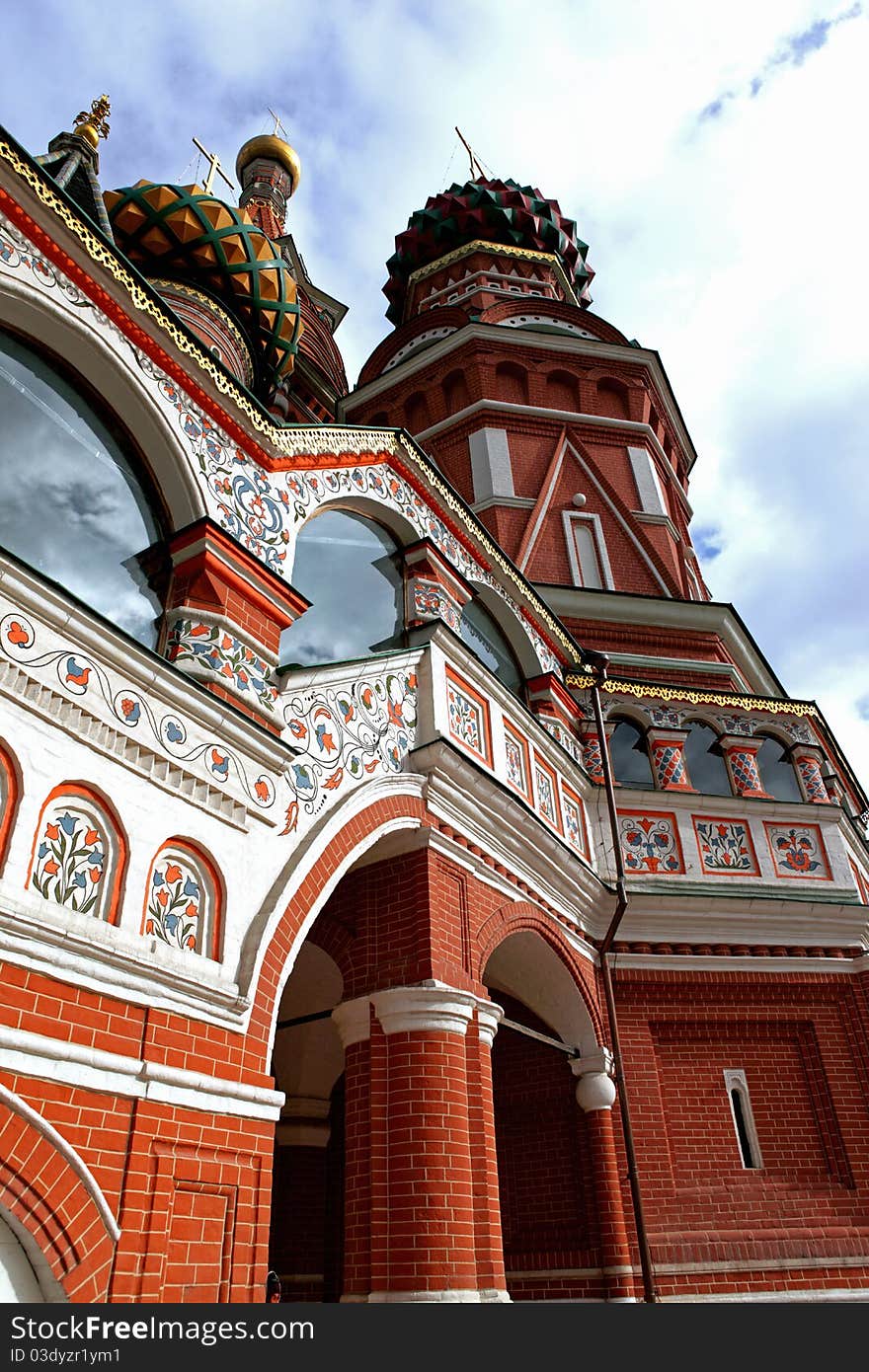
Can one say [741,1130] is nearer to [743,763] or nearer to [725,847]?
[725,847]

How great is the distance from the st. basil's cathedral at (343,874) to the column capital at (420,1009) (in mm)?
16

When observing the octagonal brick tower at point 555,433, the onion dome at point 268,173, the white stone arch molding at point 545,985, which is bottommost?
the white stone arch molding at point 545,985

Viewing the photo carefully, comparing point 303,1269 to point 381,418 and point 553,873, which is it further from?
point 381,418

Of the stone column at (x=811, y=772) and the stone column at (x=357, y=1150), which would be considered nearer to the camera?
the stone column at (x=357, y=1150)

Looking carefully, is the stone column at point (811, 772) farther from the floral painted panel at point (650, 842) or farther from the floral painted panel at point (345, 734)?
the floral painted panel at point (345, 734)

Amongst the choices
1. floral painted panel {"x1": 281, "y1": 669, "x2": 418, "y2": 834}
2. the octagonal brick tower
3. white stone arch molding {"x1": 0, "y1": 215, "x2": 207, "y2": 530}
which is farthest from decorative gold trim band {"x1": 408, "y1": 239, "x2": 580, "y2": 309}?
white stone arch molding {"x1": 0, "y1": 215, "x2": 207, "y2": 530}

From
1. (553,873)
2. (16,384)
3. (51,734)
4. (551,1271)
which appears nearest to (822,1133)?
(551,1271)

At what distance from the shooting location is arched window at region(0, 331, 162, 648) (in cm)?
474

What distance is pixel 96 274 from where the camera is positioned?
203 inches

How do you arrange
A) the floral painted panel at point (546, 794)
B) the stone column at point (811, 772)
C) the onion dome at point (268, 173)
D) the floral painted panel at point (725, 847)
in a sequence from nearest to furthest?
the floral painted panel at point (546, 794)
the floral painted panel at point (725, 847)
the stone column at point (811, 772)
the onion dome at point (268, 173)

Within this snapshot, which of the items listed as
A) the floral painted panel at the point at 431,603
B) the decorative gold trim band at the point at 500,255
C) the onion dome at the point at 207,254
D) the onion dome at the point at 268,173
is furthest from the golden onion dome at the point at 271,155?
the floral painted panel at the point at 431,603

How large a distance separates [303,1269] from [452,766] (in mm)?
3684

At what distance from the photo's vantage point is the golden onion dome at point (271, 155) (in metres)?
25.1
